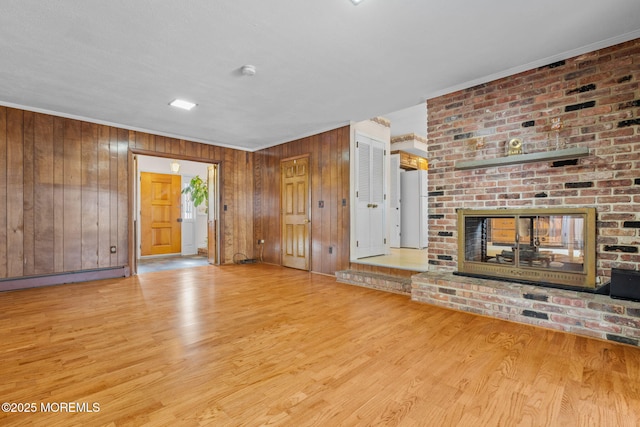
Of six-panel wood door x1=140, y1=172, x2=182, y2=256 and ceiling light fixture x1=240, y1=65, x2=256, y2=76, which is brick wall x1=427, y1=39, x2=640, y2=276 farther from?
six-panel wood door x1=140, y1=172, x2=182, y2=256

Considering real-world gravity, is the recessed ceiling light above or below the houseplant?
above

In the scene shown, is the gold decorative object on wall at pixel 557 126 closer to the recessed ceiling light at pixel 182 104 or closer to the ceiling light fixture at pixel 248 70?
the ceiling light fixture at pixel 248 70

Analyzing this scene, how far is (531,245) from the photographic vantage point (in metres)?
2.96

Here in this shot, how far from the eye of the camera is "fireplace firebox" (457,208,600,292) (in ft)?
8.75

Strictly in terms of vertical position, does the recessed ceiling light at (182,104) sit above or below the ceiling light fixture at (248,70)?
above

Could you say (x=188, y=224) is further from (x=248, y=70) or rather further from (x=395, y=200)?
(x=248, y=70)

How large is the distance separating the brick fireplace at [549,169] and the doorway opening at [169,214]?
5.03 meters

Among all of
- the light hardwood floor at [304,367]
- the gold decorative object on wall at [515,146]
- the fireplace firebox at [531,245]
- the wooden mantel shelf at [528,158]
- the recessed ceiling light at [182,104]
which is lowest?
the light hardwood floor at [304,367]

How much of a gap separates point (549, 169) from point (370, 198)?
8.45ft

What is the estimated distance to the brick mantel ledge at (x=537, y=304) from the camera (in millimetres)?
2285

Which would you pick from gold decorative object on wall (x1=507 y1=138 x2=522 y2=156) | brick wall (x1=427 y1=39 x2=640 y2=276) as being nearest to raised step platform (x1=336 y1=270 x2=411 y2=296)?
brick wall (x1=427 y1=39 x2=640 y2=276)

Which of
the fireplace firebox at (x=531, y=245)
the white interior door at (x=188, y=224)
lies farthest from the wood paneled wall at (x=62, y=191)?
the fireplace firebox at (x=531, y=245)

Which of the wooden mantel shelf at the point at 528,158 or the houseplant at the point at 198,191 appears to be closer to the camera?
the wooden mantel shelf at the point at 528,158

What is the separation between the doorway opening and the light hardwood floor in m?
4.05
